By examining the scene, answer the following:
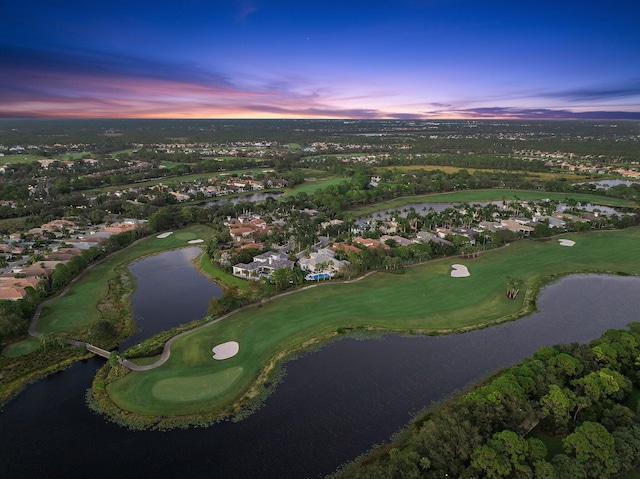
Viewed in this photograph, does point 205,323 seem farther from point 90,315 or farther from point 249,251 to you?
point 249,251

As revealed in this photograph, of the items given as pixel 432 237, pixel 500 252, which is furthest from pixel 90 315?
pixel 500 252

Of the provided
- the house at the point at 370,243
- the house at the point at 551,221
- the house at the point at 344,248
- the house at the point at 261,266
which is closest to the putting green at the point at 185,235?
the house at the point at 261,266

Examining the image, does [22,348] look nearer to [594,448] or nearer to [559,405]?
[559,405]

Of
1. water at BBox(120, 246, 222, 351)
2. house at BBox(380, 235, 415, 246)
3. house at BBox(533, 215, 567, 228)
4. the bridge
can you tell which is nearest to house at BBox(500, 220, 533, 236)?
house at BBox(533, 215, 567, 228)

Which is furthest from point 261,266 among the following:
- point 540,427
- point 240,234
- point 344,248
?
point 540,427

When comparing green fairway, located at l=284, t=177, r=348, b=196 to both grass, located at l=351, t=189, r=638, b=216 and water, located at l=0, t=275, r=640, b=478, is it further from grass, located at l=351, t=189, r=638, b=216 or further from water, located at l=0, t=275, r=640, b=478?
water, located at l=0, t=275, r=640, b=478
